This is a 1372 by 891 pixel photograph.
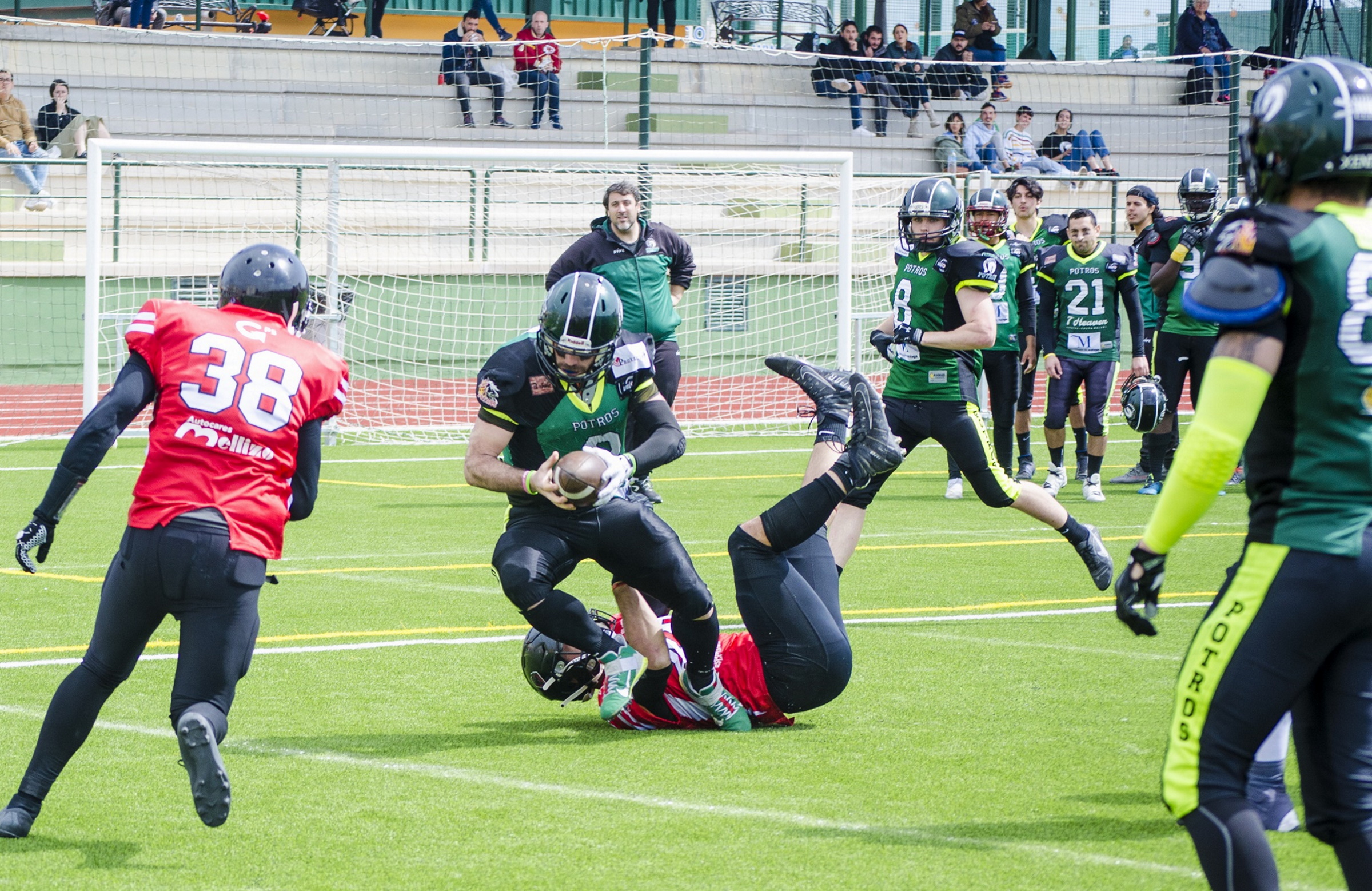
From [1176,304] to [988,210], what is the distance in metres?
1.68

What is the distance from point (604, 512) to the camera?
5.83m

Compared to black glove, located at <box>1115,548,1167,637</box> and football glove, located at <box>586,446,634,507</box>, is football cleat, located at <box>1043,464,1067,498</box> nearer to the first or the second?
football glove, located at <box>586,446,634,507</box>

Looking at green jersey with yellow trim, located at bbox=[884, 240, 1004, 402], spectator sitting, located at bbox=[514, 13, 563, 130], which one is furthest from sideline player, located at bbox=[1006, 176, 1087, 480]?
spectator sitting, located at bbox=[514, 13, 563, 130]

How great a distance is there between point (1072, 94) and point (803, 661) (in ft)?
78.1

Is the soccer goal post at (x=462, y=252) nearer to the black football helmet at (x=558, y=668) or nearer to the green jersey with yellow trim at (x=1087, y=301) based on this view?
the green jersey with yellow trim at (x=1087, y=301)

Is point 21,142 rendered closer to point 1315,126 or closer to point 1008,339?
point 1008,339

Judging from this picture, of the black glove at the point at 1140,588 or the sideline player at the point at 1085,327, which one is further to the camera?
the sideline player at the point at 1085,327

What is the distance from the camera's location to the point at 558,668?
6152mm

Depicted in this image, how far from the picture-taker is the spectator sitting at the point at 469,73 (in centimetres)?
2280

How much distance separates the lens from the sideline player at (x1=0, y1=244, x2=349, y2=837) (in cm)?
446

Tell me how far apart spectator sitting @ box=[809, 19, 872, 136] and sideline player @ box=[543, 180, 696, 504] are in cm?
1387

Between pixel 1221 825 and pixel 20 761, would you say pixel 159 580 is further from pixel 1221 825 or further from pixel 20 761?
pixel 1221 825

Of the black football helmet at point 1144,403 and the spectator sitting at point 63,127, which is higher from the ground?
the spectator sitting at point 63,127

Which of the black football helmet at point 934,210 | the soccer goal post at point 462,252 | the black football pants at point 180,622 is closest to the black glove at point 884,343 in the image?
the black football helmet at point 934,210
